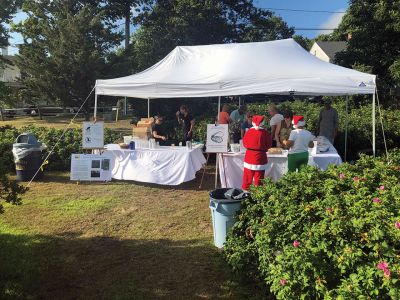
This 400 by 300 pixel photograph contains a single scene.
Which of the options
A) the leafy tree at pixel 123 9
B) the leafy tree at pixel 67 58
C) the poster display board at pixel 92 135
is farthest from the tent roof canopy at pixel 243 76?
the leafy tree at pixel 123 9

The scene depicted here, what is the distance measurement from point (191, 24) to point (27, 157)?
22033 mm

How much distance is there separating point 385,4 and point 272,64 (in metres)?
14.8

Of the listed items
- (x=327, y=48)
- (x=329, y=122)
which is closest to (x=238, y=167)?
(x=329, y=122)

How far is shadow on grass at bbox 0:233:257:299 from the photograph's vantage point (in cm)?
400

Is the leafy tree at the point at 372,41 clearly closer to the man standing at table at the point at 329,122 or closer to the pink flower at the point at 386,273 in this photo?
the man standing at table at the point at 329,122

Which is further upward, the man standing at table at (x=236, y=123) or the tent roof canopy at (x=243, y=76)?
the tent roof canopy at (x=243, y=76)

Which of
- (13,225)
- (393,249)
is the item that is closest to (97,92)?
(13,225)

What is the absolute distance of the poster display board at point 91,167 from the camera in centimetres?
838

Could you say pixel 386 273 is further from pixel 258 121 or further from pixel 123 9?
pixel 123 9

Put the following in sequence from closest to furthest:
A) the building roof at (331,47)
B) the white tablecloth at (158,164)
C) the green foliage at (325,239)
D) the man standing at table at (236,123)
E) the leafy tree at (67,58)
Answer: the green foliage at (325,239)
the white tablecloth at (158,164)
the man standing at table at (236,123)
the leafy tree at (67,58)
the building roof at (331,47)

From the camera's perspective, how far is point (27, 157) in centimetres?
876

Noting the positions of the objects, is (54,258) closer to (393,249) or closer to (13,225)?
(13,225)

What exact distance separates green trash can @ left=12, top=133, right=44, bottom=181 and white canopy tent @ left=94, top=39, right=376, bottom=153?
213 centimetres

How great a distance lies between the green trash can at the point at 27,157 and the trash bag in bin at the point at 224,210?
563cm
